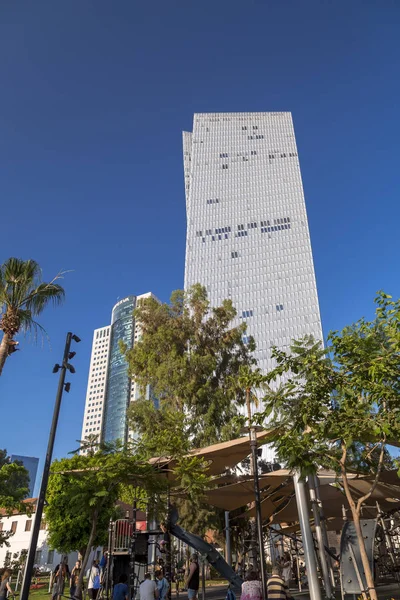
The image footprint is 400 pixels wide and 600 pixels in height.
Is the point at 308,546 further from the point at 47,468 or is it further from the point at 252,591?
the point at 47,468

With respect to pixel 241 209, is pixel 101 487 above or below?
below

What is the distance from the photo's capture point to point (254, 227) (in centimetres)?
8531

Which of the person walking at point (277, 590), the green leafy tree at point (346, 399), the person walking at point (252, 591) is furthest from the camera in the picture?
the green leafy tree at point (346, 399)

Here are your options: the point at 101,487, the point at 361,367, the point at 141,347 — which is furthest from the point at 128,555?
the point at 141,347

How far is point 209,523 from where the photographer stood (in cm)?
2225

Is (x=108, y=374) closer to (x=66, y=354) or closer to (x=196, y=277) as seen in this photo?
(x=196, y=277)

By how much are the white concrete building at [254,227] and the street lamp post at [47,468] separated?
197 ft

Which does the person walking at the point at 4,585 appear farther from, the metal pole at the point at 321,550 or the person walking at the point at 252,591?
the metal pole at the point at 321,550

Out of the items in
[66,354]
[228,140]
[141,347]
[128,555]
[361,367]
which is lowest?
[128,555]

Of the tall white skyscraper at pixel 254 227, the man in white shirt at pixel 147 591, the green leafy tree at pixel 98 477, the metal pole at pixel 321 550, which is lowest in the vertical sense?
the man in white shirt at pixel 147 591

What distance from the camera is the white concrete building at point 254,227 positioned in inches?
2985

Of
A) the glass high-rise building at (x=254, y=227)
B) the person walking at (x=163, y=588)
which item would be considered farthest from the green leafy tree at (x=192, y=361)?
the glass high-rise building at (x=254, y=227)

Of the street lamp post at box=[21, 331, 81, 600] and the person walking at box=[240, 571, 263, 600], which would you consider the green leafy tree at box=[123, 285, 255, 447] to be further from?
the person walking at box=[240, 571, 263, 600]

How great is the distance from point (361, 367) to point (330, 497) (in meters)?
9.14
